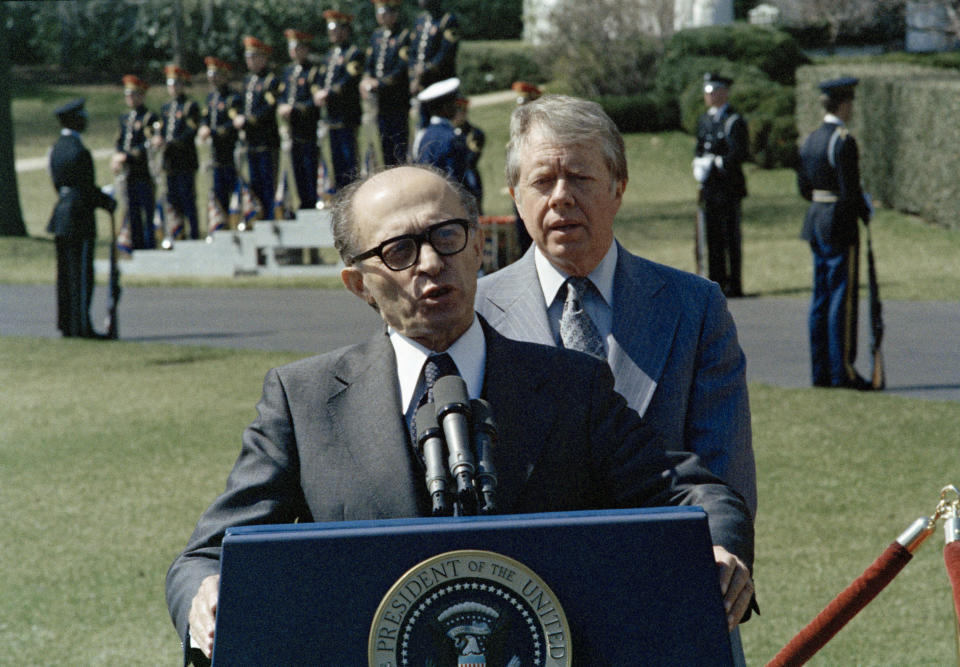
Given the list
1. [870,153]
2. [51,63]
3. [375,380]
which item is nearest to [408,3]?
[51,63]

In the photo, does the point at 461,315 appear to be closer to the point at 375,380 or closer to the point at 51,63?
the point at 375,380

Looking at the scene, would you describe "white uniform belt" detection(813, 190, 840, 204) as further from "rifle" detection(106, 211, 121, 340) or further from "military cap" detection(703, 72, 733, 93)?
"rifle" detection(106, 211, 121, 340)

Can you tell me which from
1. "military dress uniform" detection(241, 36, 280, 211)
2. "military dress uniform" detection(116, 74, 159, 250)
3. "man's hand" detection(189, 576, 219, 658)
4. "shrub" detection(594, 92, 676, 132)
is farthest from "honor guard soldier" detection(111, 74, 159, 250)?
"man's hand" detection(189, 576, 219, 658)

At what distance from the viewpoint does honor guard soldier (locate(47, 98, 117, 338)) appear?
14.9m

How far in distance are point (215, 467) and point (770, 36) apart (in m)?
27.4

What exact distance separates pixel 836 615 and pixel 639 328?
2.82ft

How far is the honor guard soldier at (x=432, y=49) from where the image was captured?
17.6m

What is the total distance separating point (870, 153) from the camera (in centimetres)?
2300

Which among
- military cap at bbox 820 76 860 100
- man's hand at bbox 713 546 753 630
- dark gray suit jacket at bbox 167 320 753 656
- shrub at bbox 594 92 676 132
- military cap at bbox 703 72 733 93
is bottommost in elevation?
shrub at bbox 594 92 676 132

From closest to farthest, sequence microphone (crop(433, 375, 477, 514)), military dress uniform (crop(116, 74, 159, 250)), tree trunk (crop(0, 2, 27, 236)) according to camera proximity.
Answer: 1. microphone (crop(433, 375, 477, 514))
2. military dress uniform (crop(116, 74, 159, 250))
3. tree trunk (crop(0, 2, 27, 236))

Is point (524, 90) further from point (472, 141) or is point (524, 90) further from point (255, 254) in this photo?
point (255, 254)

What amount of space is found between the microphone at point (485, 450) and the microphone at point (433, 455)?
53 mm

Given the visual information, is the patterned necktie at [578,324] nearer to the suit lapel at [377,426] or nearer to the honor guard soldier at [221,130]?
the suit lapel at [377,426]

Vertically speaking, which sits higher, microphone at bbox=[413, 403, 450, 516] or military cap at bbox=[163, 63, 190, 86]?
military cap at bbox=[163, 63, 190, 86]
